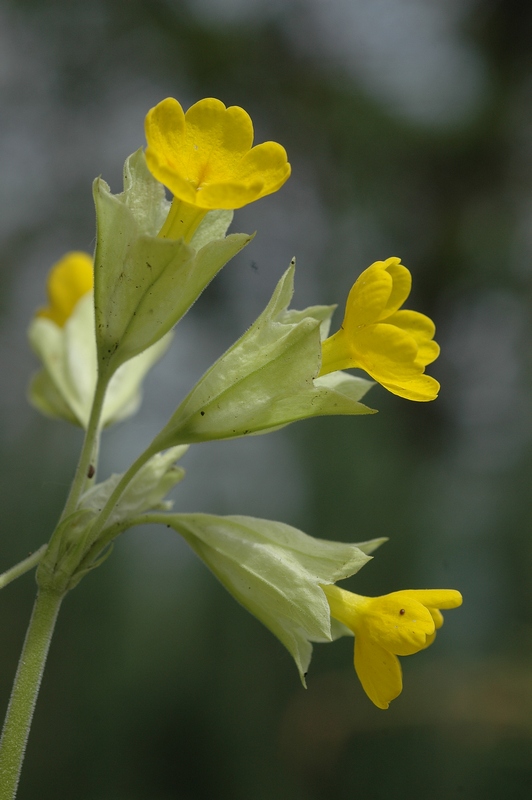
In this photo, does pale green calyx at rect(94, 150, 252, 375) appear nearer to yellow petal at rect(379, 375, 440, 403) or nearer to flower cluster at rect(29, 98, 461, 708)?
flower cluster at rect(29, 98, 461, 708)

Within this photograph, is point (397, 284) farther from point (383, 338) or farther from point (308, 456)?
point (308, 456)

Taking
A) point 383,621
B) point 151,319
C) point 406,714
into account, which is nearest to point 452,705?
point 406,714

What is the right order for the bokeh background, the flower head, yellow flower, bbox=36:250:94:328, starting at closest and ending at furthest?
the flower head < yellow flower, bbox=36:250:94:328 < the bokeh background

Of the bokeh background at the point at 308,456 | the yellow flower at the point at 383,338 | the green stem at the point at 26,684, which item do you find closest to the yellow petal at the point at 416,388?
the yellow flower at the point at 383,338

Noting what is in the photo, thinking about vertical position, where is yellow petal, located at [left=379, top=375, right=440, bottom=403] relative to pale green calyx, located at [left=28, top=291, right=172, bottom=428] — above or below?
above

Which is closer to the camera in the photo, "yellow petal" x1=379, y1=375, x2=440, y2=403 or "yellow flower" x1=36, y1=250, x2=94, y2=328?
"yellow petal" x1=379, y1=375, x2=440, y2=403

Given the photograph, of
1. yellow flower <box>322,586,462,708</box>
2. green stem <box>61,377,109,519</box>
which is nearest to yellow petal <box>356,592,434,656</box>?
yellow flower <box>322,586,462,708</box>
